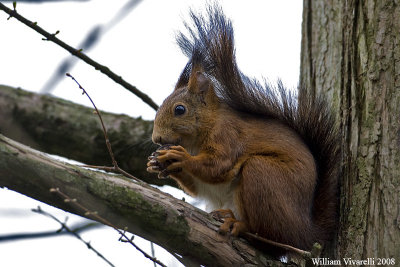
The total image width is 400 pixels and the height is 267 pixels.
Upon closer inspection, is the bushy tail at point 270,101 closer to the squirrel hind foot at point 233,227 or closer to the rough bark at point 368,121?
the rough bark at point 368,121

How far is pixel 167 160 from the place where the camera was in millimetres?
2527

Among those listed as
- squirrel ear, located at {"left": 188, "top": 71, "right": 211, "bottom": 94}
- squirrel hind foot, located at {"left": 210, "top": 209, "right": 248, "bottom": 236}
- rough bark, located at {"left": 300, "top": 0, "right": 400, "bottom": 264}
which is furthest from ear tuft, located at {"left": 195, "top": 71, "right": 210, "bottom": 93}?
squirrel hind foot, located at {"left": 210, "top": 209, "right": 248, "bottom": 236}

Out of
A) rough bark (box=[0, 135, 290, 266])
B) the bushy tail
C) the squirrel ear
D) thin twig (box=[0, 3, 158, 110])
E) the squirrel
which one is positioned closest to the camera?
rough bark (box=[0, 135, 290, 266])

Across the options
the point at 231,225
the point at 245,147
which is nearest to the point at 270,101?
the point at 245,147

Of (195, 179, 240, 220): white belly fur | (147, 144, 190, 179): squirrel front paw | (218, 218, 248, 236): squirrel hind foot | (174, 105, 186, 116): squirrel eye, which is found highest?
(174, 105, 186, 116): squirrel eye

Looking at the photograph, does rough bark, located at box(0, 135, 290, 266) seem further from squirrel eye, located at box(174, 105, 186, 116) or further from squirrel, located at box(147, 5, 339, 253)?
squirrel eye, located at box(174, 105, 186, 116)

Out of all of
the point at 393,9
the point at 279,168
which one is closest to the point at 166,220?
the point at 279,168

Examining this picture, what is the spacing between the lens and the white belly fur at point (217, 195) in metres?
2.56

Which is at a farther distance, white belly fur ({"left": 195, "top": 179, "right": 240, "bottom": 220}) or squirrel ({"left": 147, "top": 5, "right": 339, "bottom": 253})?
white belly fur ({"left": 195, "top": 179, "right": 240, "bottom": 220})

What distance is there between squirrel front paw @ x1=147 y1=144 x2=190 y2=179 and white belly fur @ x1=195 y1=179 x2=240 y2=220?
A: 0.19 meters

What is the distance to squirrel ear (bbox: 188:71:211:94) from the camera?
301 centimetres

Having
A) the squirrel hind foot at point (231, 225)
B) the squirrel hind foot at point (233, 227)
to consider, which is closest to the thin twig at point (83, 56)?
Answer: the squirrel hind foot at point (231, 225)

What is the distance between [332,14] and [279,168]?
0.97 metres

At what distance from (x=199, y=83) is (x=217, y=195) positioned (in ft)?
2.35
